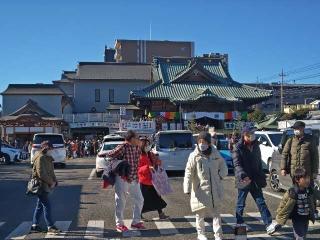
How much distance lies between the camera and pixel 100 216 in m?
10.7

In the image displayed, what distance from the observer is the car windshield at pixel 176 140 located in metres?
19.9

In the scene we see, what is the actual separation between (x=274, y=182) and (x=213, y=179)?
6.90 m

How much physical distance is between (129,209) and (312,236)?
4656mm

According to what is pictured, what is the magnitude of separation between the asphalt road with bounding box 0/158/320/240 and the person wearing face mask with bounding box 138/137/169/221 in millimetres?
282

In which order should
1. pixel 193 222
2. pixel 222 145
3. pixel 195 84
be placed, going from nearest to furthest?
1. pixel 193 222
2. pixel 222 145
3. pixel 195 84

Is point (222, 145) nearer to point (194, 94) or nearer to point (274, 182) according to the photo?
point (274, 182)

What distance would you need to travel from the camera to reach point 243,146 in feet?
27.7

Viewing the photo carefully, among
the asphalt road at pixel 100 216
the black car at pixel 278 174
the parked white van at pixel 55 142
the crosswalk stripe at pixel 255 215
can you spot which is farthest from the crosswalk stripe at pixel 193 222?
the parked white van at pixel 55 142

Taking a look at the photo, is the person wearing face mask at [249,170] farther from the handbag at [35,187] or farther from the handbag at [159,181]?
the handbag at [35,187]

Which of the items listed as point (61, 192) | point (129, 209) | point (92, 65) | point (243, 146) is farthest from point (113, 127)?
point (243, 146)

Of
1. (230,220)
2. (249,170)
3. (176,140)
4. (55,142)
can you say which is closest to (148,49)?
(55,142)

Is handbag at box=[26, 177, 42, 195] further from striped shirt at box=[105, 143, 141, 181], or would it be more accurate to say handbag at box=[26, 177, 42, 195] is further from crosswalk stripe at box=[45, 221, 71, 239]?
striped shirt at box=[105, 143, 141, 181]

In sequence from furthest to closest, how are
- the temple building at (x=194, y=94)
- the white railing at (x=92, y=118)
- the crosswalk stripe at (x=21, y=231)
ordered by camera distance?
1. the white railing at (x=92, y=118)
2. the temple building at (x=194, y=94)
3. the crosswalk stripe at (x=21, y=231)

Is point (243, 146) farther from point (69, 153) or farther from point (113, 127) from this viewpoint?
point (113, 127)
